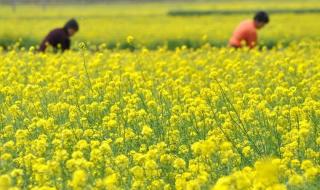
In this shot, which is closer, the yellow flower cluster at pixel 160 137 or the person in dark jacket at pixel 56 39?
the yellow flower cluster at pixel 160 137

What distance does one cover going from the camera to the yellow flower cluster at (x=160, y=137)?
16.4ft

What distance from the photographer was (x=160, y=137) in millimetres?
6785

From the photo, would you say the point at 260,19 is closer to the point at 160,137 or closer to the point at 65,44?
the point at 65,44

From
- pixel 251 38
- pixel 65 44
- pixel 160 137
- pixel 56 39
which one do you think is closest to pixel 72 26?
pixel 56 39

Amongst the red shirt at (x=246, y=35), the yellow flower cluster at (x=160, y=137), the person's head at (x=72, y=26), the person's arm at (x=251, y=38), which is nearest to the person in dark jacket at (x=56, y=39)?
the person's head at (x=72, y=26)

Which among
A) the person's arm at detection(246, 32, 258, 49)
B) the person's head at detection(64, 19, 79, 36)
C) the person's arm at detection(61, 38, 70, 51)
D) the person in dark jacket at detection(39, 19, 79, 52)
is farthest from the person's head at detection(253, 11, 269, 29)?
the person's arm at detection(61, 38, 70, 51)

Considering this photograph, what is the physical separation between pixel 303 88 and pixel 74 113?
269 centimetres

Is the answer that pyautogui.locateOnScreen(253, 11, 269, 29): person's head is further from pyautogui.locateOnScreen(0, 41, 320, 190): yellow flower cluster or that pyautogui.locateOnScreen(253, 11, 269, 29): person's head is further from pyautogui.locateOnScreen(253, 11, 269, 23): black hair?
pyautogui.locateOnScreen(0, 41, 320, 190): yellow flower cluster

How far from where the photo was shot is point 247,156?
19.7 ft

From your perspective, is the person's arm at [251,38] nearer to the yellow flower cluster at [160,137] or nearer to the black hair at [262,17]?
the black hair at [262,17]

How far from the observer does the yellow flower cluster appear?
498cm

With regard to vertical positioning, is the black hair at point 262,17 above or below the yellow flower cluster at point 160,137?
above

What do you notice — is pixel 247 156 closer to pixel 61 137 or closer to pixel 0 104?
pixel 61 137

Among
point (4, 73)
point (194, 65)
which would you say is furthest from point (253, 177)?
point (194, 65)
